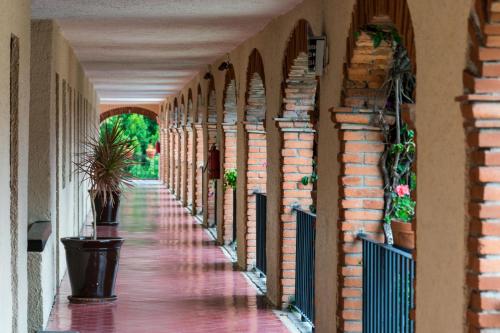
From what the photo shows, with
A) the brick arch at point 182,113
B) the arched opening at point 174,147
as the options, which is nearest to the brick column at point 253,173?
the brick arch at point 182,113

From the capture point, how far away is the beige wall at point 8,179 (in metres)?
5.28

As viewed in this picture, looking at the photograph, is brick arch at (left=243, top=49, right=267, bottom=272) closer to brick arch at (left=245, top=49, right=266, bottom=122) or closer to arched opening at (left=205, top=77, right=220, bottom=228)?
brick arch at (left=245, top=49, right=266, bottom=122)

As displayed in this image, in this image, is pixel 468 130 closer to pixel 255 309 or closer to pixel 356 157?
pixel 356 157

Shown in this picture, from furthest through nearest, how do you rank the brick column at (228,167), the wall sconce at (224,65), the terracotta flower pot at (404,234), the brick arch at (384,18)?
the brick column at (228,167), the wall sconce at (224,65), the terracotta flower pot at (404,234), the brick arch at (384,18)

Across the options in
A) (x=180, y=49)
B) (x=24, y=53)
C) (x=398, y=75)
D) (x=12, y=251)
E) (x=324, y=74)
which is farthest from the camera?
(x=180, y=49)

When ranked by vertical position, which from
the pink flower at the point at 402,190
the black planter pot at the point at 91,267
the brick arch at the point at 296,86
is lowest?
the black planter pot at the point at 91,267

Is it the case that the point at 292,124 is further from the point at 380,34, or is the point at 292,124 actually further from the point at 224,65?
the point at 224,65

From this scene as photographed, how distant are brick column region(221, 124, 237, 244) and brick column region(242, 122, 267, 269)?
8.61 feet

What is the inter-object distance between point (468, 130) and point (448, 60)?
41cm

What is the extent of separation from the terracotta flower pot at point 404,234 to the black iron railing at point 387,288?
4.0 inches

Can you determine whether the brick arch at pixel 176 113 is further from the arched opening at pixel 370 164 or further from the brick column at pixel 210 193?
the arched opening at pixel 370 164

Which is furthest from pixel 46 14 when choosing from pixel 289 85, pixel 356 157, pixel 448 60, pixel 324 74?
pixel 448 60

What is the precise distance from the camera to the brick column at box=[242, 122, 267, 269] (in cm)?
1211

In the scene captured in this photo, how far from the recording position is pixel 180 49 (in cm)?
1343
